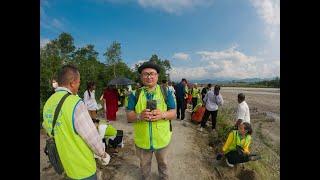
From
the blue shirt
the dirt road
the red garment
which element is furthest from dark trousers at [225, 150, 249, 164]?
the red garment

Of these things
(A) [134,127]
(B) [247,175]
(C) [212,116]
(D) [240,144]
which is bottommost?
(B) [247,175]

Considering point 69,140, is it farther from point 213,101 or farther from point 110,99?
point 110,99

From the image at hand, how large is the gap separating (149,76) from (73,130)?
1.31 m

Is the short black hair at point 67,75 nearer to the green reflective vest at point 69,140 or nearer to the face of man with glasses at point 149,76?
the green reflective vest at point 69,140

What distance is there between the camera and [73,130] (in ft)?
8.37

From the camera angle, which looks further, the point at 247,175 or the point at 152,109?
the point at 247,175

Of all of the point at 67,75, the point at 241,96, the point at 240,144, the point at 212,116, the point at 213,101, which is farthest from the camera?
the point at 212,116

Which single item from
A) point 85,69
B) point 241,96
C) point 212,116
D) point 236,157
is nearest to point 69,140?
point 236,157

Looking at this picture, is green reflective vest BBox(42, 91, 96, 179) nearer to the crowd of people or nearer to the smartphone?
the crowd of people

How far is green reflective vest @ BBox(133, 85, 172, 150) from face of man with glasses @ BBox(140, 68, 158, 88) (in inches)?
5.3

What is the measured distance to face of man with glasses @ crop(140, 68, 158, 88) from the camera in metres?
3.55

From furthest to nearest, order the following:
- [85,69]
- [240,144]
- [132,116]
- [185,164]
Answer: [85,69]
[185,164]
[240,144]
[132,116]
